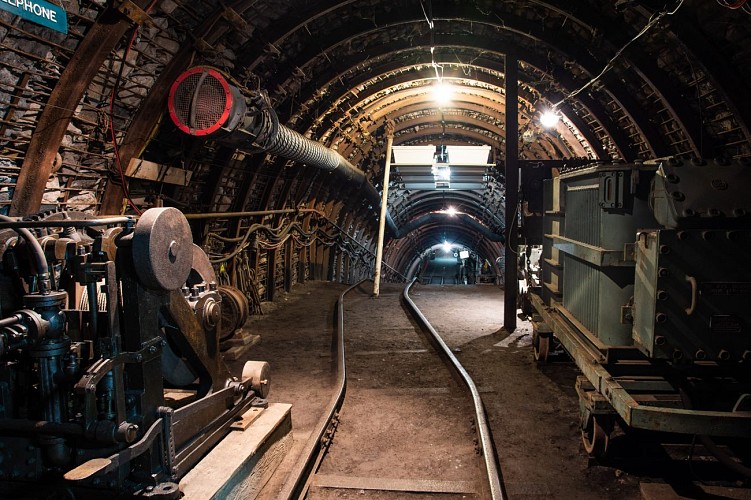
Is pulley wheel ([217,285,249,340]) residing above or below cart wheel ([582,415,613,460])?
above

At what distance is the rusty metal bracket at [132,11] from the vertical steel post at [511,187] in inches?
240

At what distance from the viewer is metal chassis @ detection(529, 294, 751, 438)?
3.35 m

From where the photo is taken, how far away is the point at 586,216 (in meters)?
4.90

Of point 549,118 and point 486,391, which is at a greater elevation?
point 549,118

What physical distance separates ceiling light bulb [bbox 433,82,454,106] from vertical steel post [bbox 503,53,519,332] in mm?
3367

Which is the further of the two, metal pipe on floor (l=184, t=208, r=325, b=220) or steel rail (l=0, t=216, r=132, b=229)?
metal pipe on floor (l=184, t=208, r=325, b=220)

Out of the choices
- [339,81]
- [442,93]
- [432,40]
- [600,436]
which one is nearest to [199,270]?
[600,436]

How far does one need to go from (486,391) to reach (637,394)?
199 cm

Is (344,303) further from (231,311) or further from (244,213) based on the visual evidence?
(231,311)

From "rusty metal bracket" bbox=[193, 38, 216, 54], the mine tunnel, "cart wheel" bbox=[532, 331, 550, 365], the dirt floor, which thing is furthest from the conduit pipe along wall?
"cart wheel" bbox=[532, 331, 550, 365]

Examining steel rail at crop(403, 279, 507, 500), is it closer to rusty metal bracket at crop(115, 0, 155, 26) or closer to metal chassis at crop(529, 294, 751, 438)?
metal chassis at crop(529, 294, 751, 438)

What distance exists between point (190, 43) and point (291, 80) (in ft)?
10.5

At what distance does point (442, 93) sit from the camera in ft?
42.5

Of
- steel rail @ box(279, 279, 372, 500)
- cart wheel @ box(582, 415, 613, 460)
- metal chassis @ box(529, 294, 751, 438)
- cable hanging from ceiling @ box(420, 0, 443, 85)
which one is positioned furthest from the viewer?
cable hanging from ceiling @ box(420, 0, 443, 85)
